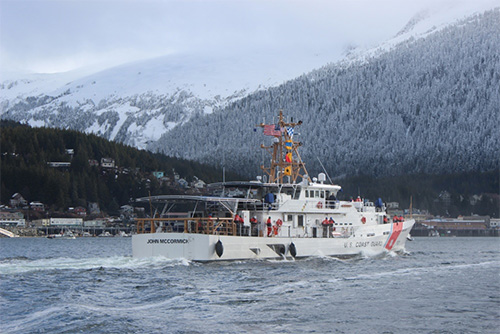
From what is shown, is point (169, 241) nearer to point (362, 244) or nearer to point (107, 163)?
point (362, 244)

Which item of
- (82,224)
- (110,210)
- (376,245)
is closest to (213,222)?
(376,245)

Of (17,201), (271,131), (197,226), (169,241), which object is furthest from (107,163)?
(169,241)

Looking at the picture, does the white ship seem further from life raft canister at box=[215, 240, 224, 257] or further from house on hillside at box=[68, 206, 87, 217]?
house on hillside at box=[68, 206, 87, 217]

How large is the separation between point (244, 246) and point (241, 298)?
45.8 feet

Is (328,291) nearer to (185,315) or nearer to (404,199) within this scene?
(185,315)

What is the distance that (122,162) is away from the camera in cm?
19888

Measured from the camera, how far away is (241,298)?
3319cm

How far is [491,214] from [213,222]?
15907cm

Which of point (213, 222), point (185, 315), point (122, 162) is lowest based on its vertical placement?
point (185, 315)

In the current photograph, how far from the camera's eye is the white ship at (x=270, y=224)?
45719 millimetres

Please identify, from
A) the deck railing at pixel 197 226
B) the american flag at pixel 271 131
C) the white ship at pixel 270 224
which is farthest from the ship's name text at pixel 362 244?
the deck railing at pixel 197 226

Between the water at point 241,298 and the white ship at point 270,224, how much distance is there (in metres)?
1.20

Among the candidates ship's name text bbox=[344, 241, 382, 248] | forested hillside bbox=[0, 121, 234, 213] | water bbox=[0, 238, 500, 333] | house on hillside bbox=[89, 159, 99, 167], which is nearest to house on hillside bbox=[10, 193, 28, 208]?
forested hillside bbox=[0, 121, 234, 213]

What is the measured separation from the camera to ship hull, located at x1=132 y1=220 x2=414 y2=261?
45.2 meters
